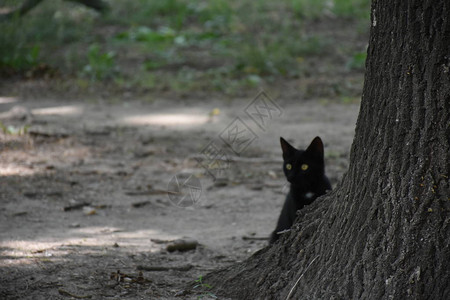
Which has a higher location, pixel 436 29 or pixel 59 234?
pixel 436 29

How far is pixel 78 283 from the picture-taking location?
3398 mm

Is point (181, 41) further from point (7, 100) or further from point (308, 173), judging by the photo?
point (308, 173)

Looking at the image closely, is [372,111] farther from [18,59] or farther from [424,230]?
[18,59]

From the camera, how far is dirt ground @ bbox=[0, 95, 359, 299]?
3.64 meters

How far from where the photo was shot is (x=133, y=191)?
5.83 meters

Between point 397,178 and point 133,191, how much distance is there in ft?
11.7

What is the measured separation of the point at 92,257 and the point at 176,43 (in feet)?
28.5

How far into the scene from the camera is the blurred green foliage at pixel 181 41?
10453 mm

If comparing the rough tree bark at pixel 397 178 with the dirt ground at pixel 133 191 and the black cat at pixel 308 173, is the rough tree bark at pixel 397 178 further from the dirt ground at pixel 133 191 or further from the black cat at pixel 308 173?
the black cat at pixel 308 173

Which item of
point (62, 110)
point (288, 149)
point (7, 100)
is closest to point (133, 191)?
point (288, 149)

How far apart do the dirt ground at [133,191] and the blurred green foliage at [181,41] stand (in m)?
1.34

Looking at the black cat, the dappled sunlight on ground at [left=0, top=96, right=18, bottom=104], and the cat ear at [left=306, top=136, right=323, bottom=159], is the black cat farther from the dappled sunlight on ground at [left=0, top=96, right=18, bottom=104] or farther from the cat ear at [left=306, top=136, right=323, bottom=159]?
the dappled sunlight on ground at [left=0, top=96, right=18, bottom=104]

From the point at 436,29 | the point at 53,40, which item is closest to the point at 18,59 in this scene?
the point at 53,40

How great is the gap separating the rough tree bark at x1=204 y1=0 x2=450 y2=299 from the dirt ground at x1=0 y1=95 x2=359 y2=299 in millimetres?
926
